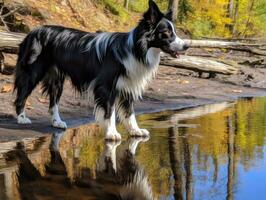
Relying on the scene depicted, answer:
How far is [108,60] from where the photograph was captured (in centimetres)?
776

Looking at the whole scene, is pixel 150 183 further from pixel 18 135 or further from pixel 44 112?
pixel 44 112

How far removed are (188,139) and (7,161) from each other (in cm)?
269

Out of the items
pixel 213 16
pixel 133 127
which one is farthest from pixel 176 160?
pixel 213 16

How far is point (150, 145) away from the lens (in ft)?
23.2

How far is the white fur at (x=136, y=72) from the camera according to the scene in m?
7.70

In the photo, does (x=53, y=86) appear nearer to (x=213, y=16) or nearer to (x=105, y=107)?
(x=105, y=107)

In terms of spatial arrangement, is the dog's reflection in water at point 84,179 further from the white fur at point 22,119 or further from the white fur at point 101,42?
the white fur at point 22,119

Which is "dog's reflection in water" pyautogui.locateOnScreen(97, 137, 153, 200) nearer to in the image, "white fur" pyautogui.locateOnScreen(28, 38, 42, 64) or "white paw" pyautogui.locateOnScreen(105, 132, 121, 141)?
"white paw" pyautogui.locateOnScreen(105, 132, 121, 141)

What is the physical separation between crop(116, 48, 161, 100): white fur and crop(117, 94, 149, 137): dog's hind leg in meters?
0.15

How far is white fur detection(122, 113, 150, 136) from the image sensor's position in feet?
25.7

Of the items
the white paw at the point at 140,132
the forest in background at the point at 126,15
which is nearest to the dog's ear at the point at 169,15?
the forest in background at the point at 126,15

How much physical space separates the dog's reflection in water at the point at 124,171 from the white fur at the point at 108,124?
17cm

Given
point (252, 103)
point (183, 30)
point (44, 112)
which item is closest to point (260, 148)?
point (44, 112)

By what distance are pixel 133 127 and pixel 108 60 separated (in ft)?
3.55
